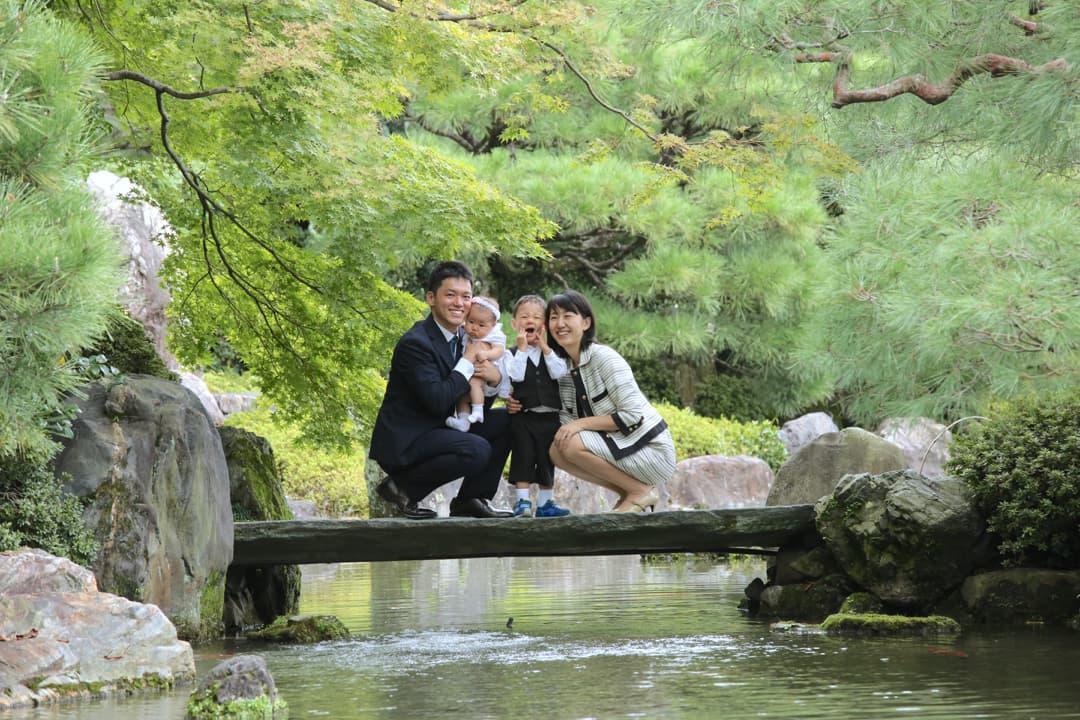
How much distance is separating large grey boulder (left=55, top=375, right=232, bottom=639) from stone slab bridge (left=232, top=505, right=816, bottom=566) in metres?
0.36

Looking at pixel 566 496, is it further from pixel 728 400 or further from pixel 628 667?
pixel 628 667

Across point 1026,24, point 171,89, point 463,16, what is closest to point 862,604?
point 1026,24

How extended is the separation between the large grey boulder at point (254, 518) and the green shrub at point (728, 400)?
1218cm

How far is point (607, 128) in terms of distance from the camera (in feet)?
60.3

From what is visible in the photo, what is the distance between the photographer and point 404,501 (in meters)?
7.89

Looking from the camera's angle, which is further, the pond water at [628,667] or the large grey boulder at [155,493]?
the large grey boulder at [155,493]

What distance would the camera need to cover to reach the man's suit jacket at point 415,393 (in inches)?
292

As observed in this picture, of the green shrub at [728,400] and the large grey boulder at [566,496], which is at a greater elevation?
the green shrub at [728,400]

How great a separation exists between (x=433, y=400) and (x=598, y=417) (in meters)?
0.97

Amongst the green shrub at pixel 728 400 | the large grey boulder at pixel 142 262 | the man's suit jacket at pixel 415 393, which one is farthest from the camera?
the green shrub at pixel 728 400

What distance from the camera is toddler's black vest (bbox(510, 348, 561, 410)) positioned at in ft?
25.4

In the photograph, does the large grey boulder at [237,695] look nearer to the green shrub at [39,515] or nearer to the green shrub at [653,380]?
the green shrub at [39,515]

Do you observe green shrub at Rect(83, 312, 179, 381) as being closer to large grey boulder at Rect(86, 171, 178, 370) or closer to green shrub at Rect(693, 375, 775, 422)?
large grey boulder at Rect(86, 171, 178, 370)

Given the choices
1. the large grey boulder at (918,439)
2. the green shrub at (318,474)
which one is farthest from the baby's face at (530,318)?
the large grey boulder at (918,439)
